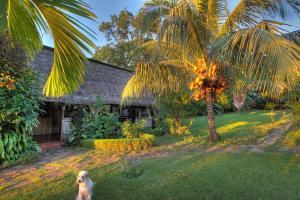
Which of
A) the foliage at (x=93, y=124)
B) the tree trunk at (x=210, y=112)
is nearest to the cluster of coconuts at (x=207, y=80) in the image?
the tree trunk at (x=210, y=112)

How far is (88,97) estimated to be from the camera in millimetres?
11641

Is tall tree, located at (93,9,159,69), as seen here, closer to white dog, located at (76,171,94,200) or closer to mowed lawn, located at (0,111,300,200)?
mowed lawn, located at (0,111,300,200)

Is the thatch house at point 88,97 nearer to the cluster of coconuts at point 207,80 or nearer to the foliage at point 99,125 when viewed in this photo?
the foliage at point 99,125

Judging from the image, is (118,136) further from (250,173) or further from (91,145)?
(250,173)

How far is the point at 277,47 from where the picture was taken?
379cm

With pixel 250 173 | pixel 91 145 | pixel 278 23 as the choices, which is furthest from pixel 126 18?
pixel 250 173

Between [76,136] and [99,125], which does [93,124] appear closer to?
[99,125]

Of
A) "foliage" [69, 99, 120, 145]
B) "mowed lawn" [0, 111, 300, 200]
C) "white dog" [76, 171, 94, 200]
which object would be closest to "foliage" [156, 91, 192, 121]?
"foliage" [69, 99, 120, 145]

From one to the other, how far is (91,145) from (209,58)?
5945 mm

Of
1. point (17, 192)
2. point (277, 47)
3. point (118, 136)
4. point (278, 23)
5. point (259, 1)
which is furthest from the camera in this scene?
point (118, 136)

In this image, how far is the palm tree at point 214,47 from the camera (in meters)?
3.95

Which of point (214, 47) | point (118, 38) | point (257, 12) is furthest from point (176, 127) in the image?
point (118, 38)

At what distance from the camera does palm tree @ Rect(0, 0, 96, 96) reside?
1.78m

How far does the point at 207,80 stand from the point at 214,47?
2092 mm
